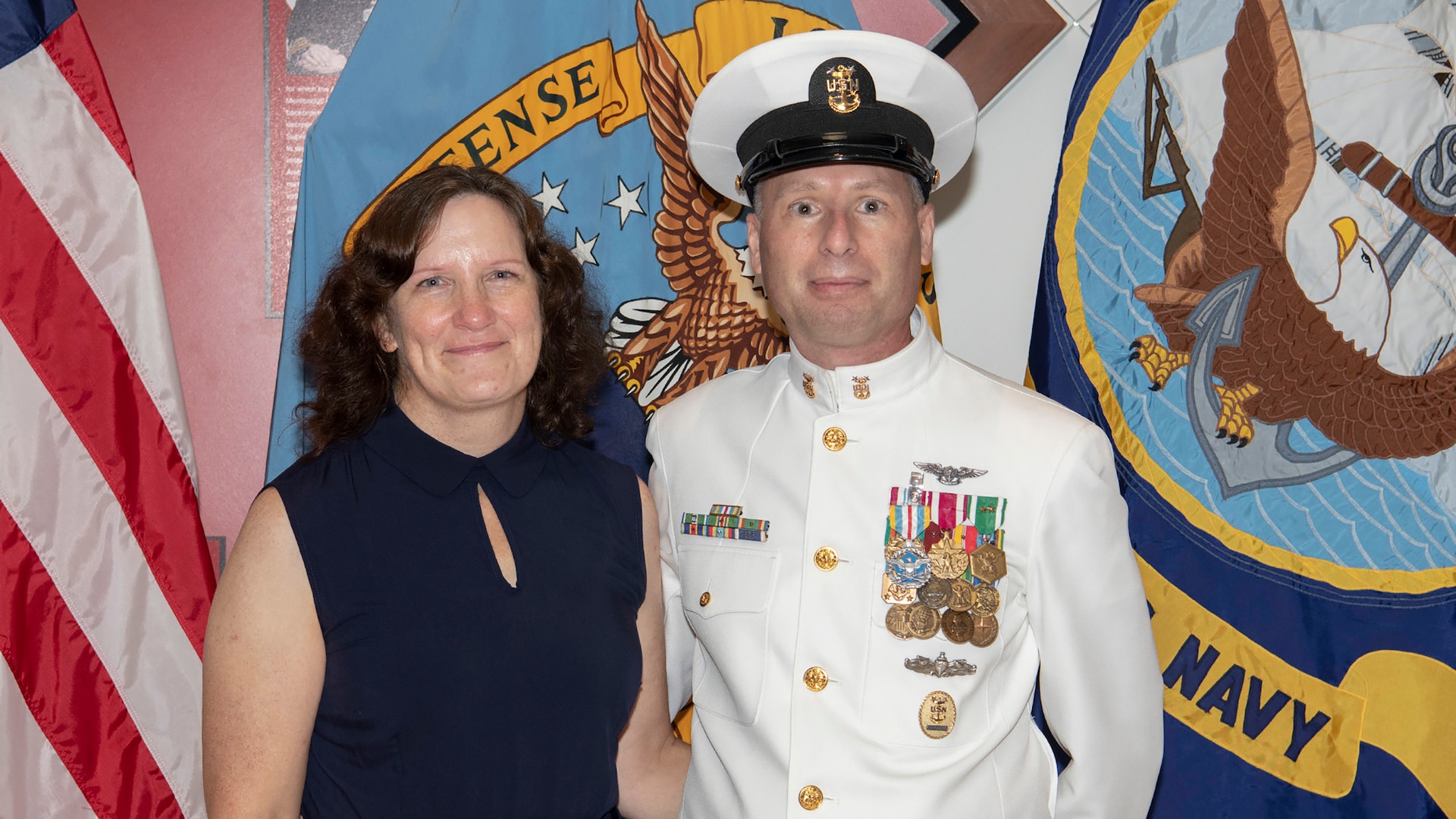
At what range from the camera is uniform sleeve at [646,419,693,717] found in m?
1.67

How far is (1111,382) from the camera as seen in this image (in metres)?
2.02

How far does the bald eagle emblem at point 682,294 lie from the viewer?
2.01m

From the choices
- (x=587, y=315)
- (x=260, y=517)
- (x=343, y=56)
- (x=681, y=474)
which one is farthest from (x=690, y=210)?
(x=260, y=517)

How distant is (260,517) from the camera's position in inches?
51.5

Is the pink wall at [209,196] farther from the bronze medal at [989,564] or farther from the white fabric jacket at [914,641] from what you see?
the bronze medal at [989,564]

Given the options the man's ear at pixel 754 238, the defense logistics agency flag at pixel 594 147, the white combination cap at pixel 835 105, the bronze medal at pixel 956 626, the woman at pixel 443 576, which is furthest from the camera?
the defense logistics agency flag at pixel 594 147

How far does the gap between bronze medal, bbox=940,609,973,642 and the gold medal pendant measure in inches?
3.2

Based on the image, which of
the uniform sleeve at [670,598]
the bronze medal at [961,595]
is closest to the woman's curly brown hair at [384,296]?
the uniform sleeve at [670,598]

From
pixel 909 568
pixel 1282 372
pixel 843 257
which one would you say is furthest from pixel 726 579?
pixel 1282 372

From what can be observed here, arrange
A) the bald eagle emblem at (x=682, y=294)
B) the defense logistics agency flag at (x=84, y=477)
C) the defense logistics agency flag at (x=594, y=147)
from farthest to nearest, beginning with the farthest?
1. the bald eagle emblem at (x=682, y=294)
2. the defense logistics agency flag at (x=594, y=147)
3. the defense logistics agency flag at (x=84, y=477)

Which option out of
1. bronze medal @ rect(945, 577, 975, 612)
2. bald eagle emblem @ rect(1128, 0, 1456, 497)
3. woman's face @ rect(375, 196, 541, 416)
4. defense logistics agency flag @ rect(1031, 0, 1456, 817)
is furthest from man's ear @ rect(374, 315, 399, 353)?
bald eagle emblem @ rect(1128, 0, 1456, 497)

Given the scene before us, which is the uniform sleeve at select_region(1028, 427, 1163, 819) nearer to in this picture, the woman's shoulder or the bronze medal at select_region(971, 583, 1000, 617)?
the bronze medal at select_region(971, 583, 1000, 617)

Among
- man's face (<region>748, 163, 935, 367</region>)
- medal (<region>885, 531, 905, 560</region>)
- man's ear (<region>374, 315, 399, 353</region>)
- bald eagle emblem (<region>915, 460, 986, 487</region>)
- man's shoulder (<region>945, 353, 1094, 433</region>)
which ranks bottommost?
medal (<region>885, 531, 905, 560</region>)

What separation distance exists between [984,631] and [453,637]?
73 centimetres
